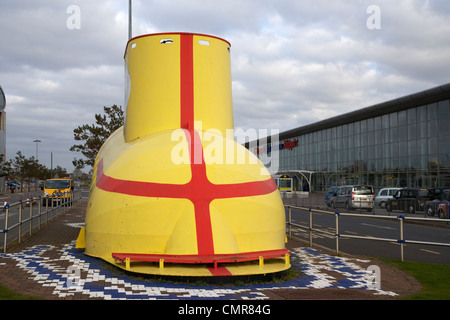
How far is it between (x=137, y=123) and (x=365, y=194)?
22.6m

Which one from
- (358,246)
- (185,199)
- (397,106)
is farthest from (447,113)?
(185,199)

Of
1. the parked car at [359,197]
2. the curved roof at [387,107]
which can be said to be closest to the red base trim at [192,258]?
the parked car at [359,197]

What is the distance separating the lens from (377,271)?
8359 millimetres

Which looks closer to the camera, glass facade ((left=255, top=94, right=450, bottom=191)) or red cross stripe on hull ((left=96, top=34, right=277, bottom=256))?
red cross stripe on hull ((left=96, top=34, right=277, bottom=256))

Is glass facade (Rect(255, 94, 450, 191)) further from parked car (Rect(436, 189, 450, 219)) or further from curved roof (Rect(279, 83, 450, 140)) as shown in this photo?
parked car (Rect(436, 189, 450, 219))

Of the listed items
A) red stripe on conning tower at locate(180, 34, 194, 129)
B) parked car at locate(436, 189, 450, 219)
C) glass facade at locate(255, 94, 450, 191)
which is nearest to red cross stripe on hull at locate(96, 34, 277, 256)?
red stripe on conning tower at locate(180, 34, 194, 129)

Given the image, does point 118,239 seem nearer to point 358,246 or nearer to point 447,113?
point 358,246

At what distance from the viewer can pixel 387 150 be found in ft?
150

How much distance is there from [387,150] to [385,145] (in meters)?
0.70

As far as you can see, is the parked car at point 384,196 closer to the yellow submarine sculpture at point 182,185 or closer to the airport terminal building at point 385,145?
the airport terminal building at point 385,145

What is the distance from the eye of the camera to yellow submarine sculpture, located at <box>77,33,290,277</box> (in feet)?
24.1

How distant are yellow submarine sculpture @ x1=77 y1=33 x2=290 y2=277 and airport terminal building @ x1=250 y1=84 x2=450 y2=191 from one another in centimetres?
2961

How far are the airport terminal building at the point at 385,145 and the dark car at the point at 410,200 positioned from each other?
36.9ft

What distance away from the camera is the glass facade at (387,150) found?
38.2 meters
